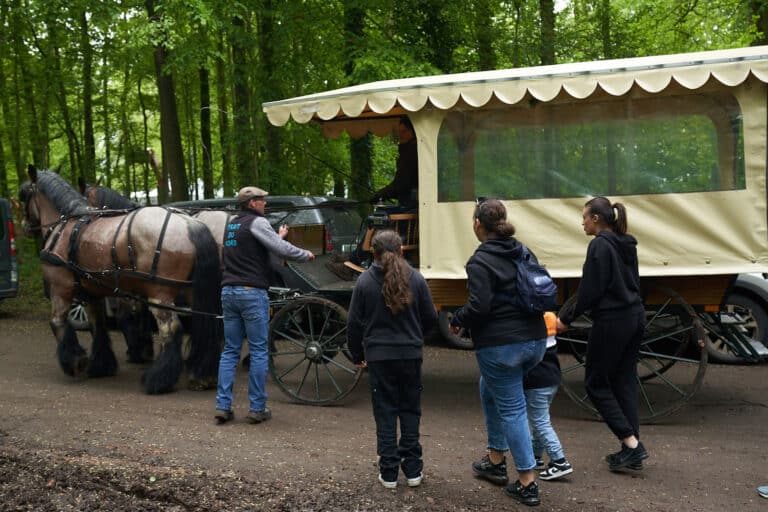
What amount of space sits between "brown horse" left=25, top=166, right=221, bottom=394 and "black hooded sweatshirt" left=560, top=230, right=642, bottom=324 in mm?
3956

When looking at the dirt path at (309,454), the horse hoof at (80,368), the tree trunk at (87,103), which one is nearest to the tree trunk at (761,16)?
the dirt path at (309,454)

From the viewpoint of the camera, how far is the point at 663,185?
6402 mm

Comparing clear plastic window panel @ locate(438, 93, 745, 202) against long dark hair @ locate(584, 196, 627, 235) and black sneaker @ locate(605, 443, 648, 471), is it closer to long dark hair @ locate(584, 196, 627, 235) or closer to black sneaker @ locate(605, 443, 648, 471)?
long dark hair @ locate(584, 196, 627, 235)

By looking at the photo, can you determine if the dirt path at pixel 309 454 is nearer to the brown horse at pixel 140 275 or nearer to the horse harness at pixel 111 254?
the brown horse at pixel 140 275

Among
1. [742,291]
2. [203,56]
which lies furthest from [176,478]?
[203,56]

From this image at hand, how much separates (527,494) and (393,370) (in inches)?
43.5

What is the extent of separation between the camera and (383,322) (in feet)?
16.1

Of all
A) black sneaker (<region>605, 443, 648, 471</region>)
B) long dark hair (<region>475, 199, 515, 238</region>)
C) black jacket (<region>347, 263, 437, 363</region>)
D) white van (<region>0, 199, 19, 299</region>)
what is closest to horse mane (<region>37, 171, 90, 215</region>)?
white van (<region>0, 199, 19, 299</region>)

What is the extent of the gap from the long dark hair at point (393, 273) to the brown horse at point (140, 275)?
3.32 m

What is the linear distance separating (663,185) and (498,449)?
279 centimetres

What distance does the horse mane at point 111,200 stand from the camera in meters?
8.95

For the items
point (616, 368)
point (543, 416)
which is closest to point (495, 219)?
point (543, 416)

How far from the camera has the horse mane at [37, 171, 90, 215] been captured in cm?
892

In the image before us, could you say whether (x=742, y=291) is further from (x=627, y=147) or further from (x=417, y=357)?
(x=417, y=357)
